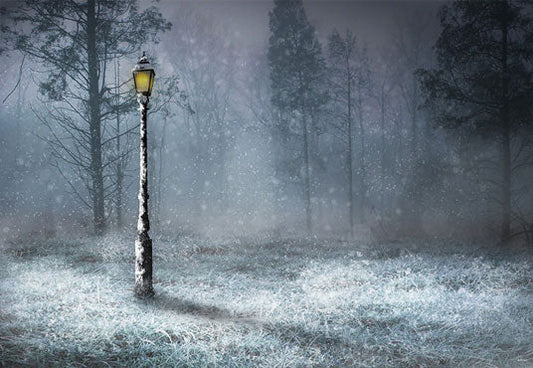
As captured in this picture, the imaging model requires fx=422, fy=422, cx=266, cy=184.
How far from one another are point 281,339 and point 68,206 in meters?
29.2

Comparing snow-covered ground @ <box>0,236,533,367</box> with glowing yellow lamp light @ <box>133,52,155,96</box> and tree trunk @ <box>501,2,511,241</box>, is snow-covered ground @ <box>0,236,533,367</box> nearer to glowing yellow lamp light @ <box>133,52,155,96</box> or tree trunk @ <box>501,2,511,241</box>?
tree trunk @ <box>501,2,511,241</box>

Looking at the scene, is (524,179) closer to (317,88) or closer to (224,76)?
(317,88)

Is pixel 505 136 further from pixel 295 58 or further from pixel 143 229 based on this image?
pixel 143 229

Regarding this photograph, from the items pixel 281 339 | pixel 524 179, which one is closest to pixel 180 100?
pixel 281 339

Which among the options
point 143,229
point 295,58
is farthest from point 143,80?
point 295,58

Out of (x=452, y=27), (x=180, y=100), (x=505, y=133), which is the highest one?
(x=452, y=27)

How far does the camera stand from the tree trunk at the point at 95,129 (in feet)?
54.5

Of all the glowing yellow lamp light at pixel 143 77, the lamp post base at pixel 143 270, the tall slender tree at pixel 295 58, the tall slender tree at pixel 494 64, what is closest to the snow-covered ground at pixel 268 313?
the lamp post base at pixel 143 270

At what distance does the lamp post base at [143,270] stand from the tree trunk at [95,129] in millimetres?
9500

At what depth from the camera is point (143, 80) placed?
26.5ft

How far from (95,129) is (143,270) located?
1061 cm

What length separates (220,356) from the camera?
5355 millimetres

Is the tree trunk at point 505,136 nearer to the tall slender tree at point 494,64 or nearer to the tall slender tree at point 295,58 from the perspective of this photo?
the tall slender tree at point 494,64

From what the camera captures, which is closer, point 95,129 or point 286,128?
point 95,129
